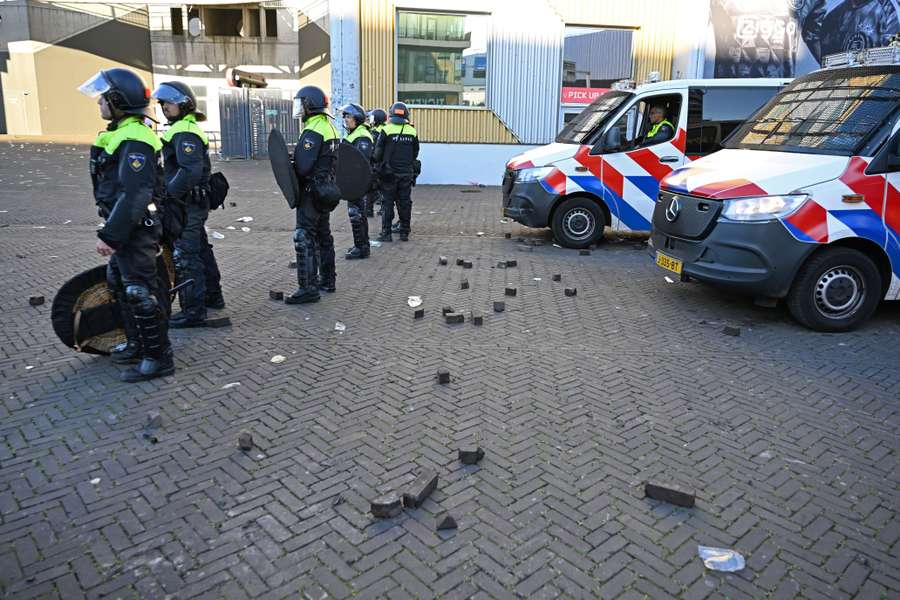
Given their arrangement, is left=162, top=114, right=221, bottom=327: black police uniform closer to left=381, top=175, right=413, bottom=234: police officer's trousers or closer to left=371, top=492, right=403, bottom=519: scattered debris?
left=371, top=492, right=403, bottom=519: scattered debris

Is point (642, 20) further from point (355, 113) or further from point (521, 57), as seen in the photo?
point (355, 113)

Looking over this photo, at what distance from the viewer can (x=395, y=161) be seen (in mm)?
10852

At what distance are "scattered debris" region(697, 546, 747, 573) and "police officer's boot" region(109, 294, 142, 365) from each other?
421cm

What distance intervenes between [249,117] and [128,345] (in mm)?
22286

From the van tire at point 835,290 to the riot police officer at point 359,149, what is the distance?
5338 mm

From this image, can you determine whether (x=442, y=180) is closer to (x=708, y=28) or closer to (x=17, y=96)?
(x=708, y=28)

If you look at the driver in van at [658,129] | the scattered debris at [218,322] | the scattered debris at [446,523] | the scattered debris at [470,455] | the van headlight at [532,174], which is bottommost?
the scattered debris at [446,523]

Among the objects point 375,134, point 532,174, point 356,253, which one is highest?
point 375,134

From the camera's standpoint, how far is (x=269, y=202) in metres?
15.0

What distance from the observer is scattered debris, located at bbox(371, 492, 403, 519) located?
3449 millimetres

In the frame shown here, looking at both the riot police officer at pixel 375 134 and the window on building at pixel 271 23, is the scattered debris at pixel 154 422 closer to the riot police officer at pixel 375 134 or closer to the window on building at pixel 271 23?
the riot police officer at pixel 375 134

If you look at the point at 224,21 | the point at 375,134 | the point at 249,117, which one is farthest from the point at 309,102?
the point at 224,21

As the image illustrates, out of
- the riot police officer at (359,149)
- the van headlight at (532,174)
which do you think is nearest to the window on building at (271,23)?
the riot police officer at (359,149)

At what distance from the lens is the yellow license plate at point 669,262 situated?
23.0 feet
